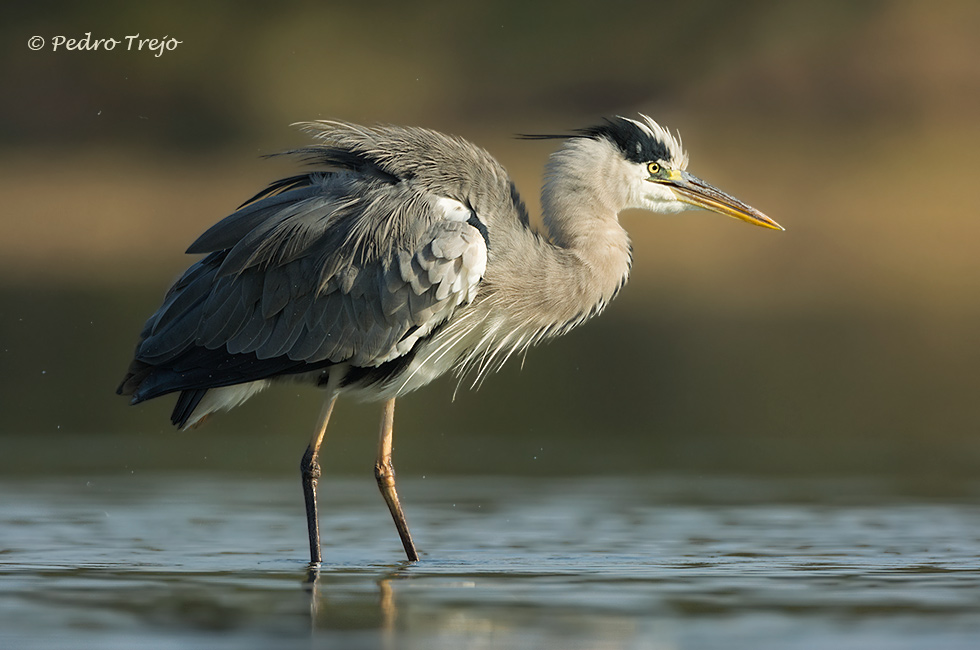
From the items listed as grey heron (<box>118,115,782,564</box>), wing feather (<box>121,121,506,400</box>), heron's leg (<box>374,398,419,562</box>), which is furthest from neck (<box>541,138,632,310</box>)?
heron's leg (<box>374,398,419,562</box>)

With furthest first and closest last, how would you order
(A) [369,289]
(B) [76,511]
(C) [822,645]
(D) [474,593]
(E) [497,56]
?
(E) [497,56]
(B) [76,511]
(A) [369,289]
(D) [474,593]
(C) [822,645]

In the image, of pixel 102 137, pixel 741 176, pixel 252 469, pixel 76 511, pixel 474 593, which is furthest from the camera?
pixel 102 137

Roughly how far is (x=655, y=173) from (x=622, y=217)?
59.9 feet

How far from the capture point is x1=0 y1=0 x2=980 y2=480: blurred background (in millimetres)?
12680

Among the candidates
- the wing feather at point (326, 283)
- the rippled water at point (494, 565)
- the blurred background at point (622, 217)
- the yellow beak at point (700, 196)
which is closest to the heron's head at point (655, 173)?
the yellow beak at point (700, 196)

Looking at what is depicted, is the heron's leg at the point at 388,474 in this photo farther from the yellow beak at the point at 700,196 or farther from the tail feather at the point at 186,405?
the yellow beak at the point at 700,196

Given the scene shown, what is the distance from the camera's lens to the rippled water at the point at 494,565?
18.9ft

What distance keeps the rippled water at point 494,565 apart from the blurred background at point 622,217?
1.04 m

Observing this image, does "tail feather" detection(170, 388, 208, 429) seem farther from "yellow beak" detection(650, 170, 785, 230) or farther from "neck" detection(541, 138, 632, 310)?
"yellow beak" detection(650, 170, 785, 230)

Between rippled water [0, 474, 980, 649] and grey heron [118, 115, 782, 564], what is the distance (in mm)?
611

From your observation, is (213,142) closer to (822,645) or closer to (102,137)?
(102,137)

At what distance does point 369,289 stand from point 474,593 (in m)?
2.11

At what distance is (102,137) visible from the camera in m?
34.0

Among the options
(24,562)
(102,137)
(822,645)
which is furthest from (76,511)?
(102,137)
